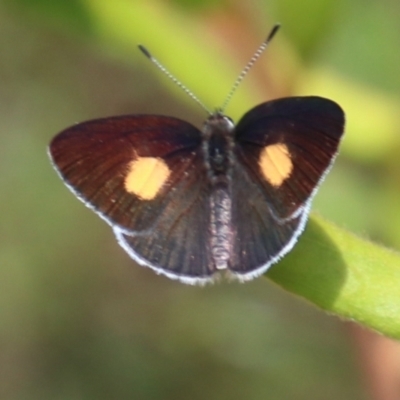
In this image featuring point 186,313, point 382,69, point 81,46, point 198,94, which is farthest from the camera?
point 81,46

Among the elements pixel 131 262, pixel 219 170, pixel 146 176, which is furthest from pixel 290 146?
pixel 131 262

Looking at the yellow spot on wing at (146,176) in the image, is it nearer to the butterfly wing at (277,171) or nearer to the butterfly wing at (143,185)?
the butterfly wing at (143,185)

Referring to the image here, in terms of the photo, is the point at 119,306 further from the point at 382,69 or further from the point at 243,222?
the point at 243,222

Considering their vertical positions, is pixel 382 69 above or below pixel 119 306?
above

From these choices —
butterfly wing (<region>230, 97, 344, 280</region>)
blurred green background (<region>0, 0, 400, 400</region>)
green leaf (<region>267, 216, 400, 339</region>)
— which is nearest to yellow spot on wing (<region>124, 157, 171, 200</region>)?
butterfly wing (<region>230, 97, 344, 280</region>)

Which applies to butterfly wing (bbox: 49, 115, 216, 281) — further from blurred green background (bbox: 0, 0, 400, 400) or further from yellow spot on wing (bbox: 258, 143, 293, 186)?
blurred green background (bbox: 0, 0, 400, 400)

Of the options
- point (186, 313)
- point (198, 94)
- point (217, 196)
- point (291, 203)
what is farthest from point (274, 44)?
point (186, 313)

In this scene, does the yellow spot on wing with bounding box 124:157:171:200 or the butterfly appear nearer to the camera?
the butterfly

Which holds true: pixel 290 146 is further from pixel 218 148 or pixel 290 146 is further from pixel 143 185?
pixel 143 185
